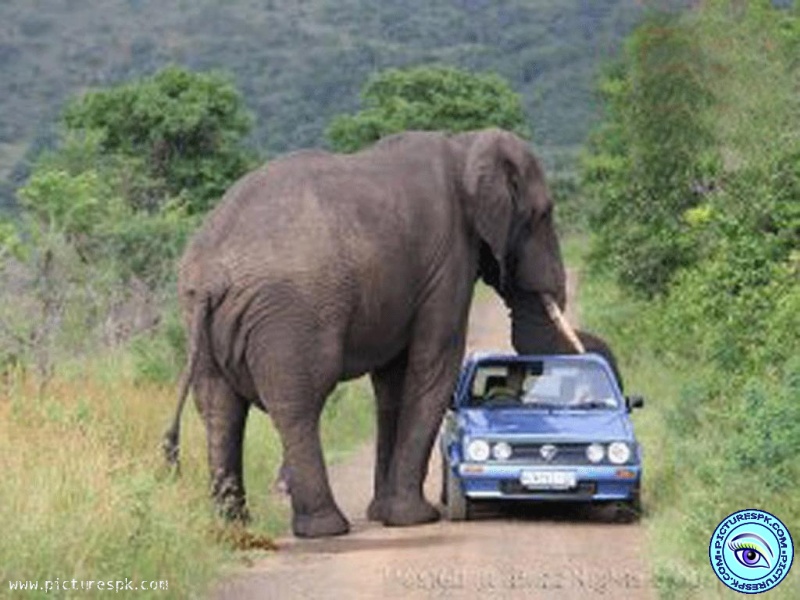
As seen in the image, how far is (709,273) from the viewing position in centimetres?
1933

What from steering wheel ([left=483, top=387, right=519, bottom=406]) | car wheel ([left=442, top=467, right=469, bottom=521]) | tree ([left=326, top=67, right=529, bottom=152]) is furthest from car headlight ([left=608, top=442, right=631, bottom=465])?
tree ([left=326, top=67, right=529, bottom=152])

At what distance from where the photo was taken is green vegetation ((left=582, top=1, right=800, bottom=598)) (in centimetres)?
1199

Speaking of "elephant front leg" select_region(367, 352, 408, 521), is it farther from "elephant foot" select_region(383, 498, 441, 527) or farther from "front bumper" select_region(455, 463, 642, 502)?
"front bumper" select_region(455, 463, 642, 502)

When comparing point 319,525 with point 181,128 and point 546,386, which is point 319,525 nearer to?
point 546,386

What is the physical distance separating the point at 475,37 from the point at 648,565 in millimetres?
133824

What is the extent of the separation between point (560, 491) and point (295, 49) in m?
115

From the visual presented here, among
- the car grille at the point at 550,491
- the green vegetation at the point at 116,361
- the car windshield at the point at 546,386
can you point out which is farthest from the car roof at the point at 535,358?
the green vegetation at the point at 116,361

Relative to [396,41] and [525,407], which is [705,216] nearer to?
[525,407]

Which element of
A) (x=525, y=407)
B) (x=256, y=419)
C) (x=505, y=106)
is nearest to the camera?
(x=525, y=407)

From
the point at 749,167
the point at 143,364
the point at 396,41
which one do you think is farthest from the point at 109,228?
the point at 396,41

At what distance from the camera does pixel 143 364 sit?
2012 cm

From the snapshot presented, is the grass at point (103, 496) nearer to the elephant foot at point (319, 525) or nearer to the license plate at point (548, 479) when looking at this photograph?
the elephant foot at point (319, 525)

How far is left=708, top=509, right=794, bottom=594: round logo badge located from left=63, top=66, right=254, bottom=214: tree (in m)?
30.8

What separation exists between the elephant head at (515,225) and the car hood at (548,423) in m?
1.36
